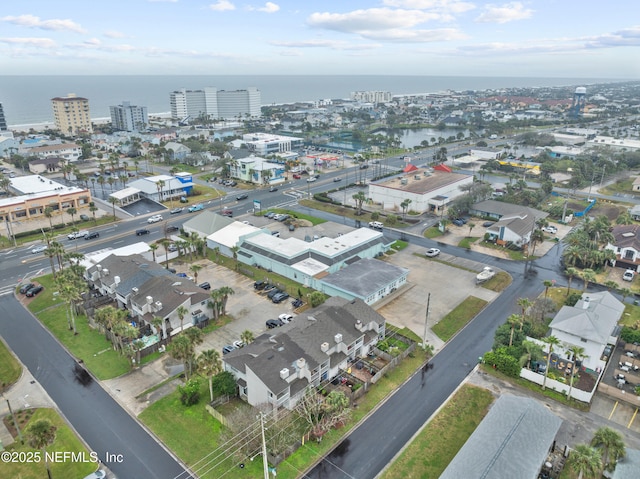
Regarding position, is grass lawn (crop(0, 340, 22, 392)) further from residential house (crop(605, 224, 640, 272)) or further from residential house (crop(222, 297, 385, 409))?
residential house (crop(605, 224, 640, 272))

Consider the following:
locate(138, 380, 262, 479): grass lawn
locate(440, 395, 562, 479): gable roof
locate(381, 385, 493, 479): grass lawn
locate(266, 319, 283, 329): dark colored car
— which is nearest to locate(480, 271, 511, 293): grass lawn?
locate(381, 385, 493, 479): grass lawn

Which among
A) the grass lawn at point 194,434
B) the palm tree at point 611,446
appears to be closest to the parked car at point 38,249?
the grass lawn at point 194,434

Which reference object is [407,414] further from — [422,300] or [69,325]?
[69,325]

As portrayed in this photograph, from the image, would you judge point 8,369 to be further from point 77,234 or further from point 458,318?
point 458,318

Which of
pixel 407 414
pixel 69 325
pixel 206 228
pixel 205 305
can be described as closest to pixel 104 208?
pixel 206 228

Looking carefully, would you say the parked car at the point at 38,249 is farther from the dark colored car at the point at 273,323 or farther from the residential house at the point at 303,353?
the residential house at the point at 303,353

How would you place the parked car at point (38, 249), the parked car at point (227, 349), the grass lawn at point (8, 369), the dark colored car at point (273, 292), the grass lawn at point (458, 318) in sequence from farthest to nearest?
the parked car at point (38, 249), the dark colored car at point (273, 292), the grass lawn at point (458, 318), the parked car at point (227, 349), the grass lawn at point (8, 369)
